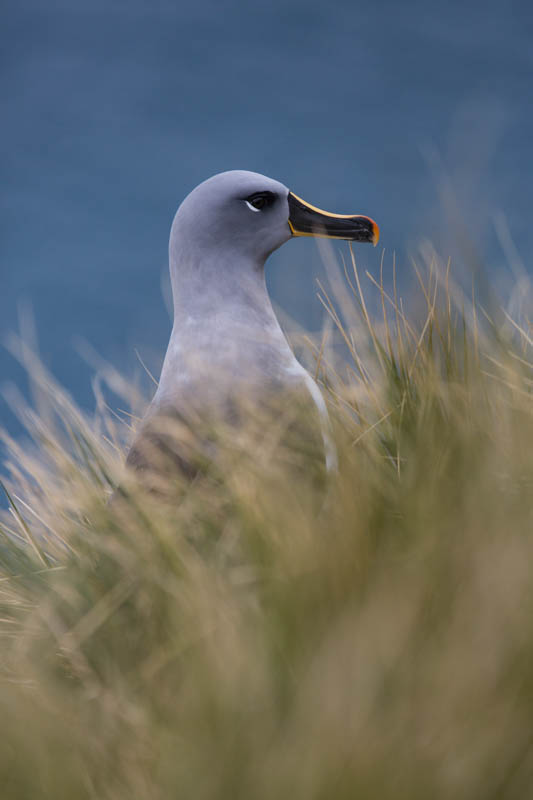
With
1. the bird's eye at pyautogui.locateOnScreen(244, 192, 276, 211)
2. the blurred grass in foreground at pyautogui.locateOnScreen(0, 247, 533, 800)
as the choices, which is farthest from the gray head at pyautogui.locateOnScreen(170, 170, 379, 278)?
the blurred grass in foreground at pyautogui.locateOnScreen(0, 247, 533, 800)

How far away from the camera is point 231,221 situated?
83.9 inches

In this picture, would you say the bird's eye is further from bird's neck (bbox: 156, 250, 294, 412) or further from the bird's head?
bird's neck (bbox: 156, 250, 294, 412)

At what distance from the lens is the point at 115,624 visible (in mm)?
1377

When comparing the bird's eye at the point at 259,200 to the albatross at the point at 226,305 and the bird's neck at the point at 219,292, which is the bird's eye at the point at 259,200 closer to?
the albatross at the point at 226,305

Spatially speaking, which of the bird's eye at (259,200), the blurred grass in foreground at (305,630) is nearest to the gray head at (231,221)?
the bird's eye at (259,200)

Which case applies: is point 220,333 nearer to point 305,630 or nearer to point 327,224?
point 327,224

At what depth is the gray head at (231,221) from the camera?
6.92 ft

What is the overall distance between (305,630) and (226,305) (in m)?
1.13

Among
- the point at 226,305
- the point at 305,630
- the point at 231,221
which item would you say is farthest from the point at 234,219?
the point at 305,630

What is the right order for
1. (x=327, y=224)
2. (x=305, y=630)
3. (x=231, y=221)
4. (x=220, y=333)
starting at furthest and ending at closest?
(x=327, y=224), (x=231, y=221), (x=220, y=333), (x=305, y=630)

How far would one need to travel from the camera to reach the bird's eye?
217 centimetres

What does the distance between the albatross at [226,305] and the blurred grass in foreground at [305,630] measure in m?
0.23

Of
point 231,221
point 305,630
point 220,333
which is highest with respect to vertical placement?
point 231,221

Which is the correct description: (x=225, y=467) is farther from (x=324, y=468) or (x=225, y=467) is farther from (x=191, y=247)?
(x=191, y=247)
